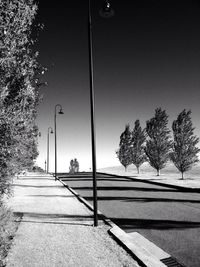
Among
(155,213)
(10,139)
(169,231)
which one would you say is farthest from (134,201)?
(10,139)

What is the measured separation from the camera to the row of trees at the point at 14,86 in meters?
5.89

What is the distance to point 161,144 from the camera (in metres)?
37.4

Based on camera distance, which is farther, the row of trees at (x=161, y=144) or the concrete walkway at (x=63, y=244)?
the row of trees at (x=161, y=144)

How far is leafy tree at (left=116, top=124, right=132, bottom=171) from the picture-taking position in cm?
4841

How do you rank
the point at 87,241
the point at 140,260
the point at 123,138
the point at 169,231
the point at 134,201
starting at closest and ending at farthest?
the point at 140,260 → the point at 87,241 → the point at 169,231 → the point at 134,201 → the point at 123,138

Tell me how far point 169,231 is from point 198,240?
1.12 m

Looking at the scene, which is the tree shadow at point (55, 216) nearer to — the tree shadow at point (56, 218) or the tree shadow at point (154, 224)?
the tree shadow at point (56, 218)

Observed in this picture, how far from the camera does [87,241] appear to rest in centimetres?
638

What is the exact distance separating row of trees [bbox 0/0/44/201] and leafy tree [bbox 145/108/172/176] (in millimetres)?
31841

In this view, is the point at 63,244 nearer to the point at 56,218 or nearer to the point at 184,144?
the point at 56,218

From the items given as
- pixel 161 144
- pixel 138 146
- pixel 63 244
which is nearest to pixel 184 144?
pixel 161 144

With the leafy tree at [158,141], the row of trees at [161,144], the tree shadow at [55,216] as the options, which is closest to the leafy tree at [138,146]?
the row of trees at [161,144]

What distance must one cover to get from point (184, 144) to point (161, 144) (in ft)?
18.8

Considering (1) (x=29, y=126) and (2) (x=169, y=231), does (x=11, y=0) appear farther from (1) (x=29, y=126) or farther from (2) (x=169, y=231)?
(2) (x=169, y=231)
